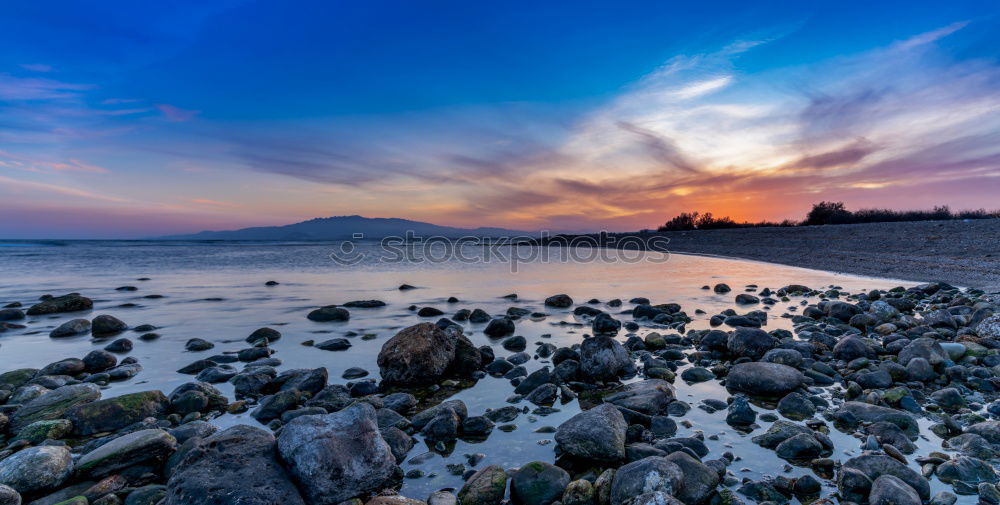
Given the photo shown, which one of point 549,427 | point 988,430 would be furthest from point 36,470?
point 988,430

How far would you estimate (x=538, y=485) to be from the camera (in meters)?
4.04

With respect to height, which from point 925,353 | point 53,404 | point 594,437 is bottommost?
point 53,404

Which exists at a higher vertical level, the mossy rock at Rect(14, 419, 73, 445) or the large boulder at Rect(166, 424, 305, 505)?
the large boulder at Rect(166, 424, 305, 505)

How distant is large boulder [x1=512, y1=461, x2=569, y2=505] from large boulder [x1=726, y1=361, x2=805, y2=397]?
395 centimetres

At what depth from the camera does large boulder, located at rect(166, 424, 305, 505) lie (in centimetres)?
351

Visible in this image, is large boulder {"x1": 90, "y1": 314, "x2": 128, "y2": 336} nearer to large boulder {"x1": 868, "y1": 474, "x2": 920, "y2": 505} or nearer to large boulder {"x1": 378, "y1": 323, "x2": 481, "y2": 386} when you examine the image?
large boulder {"x1": 378, "y1": 323, "x2": 481, "y2": 386}

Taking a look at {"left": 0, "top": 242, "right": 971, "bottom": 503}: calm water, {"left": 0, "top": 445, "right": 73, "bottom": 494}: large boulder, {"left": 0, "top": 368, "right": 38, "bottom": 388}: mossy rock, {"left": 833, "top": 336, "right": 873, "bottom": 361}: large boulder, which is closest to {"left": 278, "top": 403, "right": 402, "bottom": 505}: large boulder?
{"left": 0, "top": 242, "right": 971, "bottom": 503}: calm water

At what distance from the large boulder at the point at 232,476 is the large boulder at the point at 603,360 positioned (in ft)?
15.7

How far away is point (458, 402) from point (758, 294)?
15.1 metres

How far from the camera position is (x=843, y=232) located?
3712 centimetres

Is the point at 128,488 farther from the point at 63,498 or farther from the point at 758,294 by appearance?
the point at 758,294

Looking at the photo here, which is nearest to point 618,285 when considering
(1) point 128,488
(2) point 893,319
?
(2) point 893,319

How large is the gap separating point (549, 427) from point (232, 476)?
338 centimetres

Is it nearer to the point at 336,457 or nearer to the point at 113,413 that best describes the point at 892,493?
the point at 336,457
